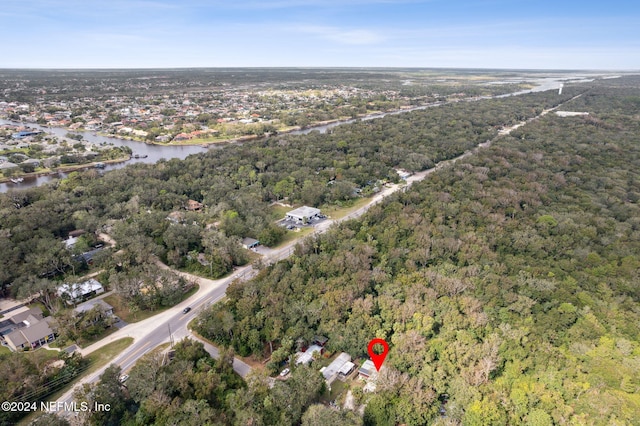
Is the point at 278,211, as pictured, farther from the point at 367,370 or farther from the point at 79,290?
the point at 367,370

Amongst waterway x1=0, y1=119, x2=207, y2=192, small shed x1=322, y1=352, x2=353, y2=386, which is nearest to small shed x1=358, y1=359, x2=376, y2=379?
small shed x1=322, y1=352, x2=353, y2=386

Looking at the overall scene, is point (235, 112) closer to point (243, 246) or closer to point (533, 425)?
point (243, 246)

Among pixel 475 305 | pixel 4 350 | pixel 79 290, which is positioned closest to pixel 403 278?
pixel 475 305

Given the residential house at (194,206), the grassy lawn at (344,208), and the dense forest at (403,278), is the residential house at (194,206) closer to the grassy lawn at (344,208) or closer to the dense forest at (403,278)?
the dense forest at (403,278)

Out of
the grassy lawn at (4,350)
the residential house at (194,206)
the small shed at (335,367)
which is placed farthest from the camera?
the residential house at (194,206)

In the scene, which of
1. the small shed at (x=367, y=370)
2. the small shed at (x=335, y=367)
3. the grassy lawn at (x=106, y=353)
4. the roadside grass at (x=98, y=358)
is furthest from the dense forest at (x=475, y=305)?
the roadside grass at (x=98, y=358)

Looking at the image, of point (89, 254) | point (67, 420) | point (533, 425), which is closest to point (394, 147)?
point (89, 254)
